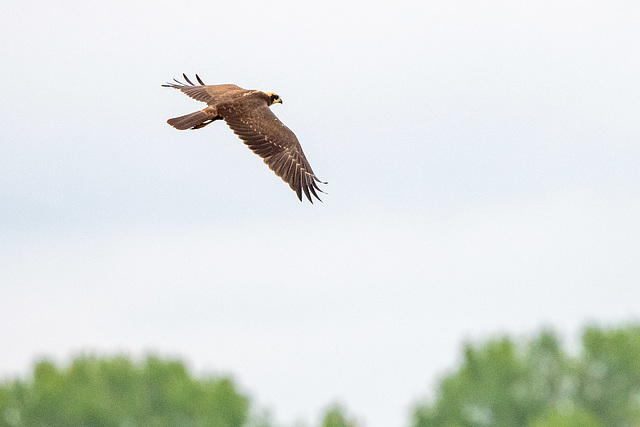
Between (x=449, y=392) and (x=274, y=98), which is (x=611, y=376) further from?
(x=274, y=98)

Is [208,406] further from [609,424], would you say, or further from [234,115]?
[234,115]

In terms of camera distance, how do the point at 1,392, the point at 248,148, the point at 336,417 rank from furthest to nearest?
the point at 1,392 < the point at 336,417 < the point at 248,148

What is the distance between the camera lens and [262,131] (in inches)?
1082

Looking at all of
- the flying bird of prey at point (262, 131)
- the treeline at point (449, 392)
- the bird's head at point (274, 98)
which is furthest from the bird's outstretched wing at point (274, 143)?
the treeline at point (449, 392)

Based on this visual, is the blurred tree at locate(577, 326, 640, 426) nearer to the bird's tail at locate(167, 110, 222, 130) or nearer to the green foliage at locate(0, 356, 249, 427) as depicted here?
the green foliage at locate(0, 356, 249, 427)

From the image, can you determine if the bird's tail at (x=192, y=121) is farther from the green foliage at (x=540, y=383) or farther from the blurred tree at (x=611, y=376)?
the blurred tree at (x=611, y=376)

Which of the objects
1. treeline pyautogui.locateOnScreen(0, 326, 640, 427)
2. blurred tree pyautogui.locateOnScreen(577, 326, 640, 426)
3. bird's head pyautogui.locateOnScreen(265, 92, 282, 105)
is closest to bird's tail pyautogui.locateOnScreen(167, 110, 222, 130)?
bird's head pyautogui.locateOnScreen(265, 92, 282, 105)

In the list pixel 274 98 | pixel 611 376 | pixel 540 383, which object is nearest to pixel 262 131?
pixel 274 98

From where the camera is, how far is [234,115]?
27.6 metres

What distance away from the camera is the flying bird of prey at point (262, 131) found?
2702 cm

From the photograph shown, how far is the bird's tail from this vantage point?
26.9 m

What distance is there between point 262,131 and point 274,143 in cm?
27

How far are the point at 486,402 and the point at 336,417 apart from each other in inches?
308

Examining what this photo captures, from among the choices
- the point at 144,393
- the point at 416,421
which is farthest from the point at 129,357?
the point at 416,421
